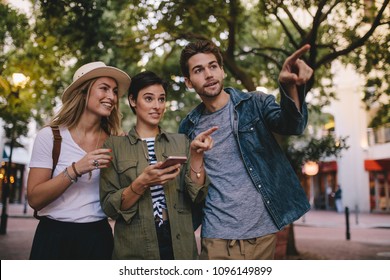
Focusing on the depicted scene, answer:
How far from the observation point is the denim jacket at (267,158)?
2.52m

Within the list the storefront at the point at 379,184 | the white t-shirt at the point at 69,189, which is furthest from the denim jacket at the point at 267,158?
the storefront at the point at 379,184

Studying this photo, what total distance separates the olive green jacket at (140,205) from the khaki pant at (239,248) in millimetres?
140

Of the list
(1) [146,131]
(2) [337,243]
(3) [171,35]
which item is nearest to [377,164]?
→ (2) [337,243]

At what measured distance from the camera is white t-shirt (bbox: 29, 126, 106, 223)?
2436mm

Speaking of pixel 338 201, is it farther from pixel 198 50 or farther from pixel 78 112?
pixel 78 112

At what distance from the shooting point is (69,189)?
2.51 m

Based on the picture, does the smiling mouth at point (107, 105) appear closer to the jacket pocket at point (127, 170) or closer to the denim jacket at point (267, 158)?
the jacket pocket at point (127, 170)

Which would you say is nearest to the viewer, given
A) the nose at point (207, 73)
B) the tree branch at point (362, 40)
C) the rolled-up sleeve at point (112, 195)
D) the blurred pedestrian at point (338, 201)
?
the rolled-up sleeve at point (112, 195)

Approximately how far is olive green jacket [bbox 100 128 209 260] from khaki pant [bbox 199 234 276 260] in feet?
0.46

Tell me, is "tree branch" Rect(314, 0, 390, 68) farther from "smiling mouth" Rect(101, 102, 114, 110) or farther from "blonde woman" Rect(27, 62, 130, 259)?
"smiling mouth" Rect(101, 102, 114, 110)

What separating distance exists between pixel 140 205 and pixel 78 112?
2.95ft

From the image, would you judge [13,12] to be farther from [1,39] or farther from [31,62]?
[31,62]
